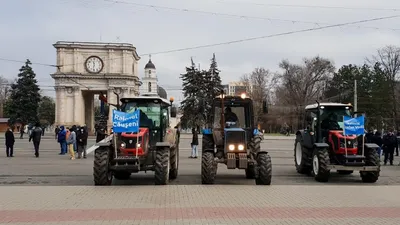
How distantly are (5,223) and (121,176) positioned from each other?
783 centimetres

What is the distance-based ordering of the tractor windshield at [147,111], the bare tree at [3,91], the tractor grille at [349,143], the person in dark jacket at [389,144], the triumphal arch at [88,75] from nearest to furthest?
1. the tractor windshield at [147,111]
2. the tractor grille at [349,143]
3. the person in dark jacket at [389,144]
4. the triumphal arch at [88,75]
5. the bare tree at [3,91]

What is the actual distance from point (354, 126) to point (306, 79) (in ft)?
241

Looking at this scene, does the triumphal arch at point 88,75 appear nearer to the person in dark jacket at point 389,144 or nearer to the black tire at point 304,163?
the person in dark jacket at point 389,144

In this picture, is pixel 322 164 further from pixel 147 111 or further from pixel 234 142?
pixel 147 111

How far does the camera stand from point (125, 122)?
1497cm

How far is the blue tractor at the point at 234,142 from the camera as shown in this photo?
48.7 feet

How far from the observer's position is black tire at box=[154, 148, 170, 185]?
14.5 m

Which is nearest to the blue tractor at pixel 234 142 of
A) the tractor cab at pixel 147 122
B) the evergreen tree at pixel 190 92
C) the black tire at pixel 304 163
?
the tractor cab at pixel 147 122

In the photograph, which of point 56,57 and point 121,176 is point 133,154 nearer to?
point 121,176

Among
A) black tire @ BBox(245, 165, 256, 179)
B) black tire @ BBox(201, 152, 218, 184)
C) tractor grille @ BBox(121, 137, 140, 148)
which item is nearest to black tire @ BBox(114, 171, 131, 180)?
tractor grille @ BBox(121, 137, 140, 148)

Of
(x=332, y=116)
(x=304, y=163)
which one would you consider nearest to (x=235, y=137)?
(x=332, y=116)

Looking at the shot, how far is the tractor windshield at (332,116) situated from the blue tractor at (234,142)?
8.66 ft

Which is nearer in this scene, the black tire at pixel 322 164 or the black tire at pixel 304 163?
the black tire at pixel 322 164

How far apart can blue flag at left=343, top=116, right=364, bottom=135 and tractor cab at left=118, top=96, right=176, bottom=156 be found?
6.34 metres
